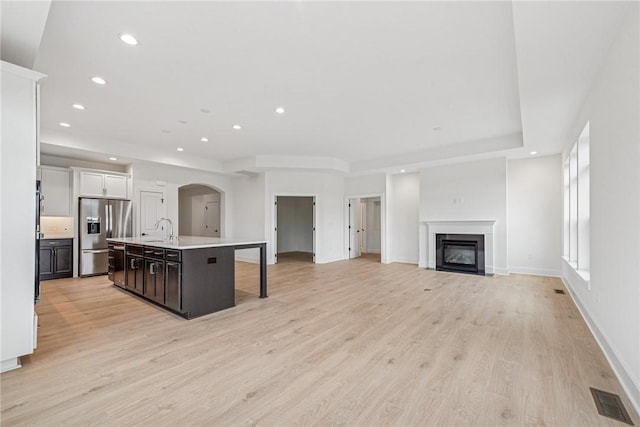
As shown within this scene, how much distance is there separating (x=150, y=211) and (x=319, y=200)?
440 centimetres

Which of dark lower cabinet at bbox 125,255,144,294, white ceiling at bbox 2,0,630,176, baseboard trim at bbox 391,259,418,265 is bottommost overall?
baseboard trim at bbox 391,259,418,265

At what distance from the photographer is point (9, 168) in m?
2.26

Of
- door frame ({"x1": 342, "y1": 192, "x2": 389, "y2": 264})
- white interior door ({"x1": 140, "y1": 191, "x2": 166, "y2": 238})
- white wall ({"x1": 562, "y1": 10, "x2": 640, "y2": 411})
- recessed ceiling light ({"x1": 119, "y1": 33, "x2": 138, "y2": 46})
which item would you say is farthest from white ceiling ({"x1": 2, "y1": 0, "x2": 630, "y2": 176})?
door frame ({"x1": 342, "y1": 192, "x2": 389, "y2": 264})

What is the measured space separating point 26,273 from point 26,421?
1163 mm

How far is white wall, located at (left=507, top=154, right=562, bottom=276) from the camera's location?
6.03 m

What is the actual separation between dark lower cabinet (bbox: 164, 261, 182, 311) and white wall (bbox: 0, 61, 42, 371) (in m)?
1.32

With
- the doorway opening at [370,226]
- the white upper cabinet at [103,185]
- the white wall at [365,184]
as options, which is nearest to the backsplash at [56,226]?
the white upper cabinet at [103,185]

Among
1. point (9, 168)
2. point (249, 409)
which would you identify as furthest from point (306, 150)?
point (249, 409)

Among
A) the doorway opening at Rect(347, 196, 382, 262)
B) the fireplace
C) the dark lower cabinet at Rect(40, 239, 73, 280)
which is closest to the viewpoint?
the dark lower cabinet at Rect(40, 239, 73, 280)

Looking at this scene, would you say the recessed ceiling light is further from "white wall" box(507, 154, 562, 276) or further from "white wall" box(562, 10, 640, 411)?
"white wall" box(507, 154, 562, 276)

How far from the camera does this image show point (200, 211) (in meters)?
10.8

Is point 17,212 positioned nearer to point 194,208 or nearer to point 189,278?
point 189,278

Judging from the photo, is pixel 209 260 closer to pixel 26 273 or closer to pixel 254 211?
pixel 26 273

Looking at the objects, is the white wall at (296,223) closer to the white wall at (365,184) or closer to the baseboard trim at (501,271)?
the white wall at (365,184)
